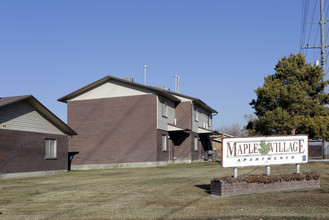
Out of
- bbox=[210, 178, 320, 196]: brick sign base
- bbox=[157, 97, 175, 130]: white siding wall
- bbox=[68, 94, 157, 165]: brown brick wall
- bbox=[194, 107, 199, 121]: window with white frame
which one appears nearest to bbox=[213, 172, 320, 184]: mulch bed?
bbox=[210, 178, 320, 196]: brick sign base

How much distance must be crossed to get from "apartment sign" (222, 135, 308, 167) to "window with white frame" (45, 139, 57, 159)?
17237 millimetres

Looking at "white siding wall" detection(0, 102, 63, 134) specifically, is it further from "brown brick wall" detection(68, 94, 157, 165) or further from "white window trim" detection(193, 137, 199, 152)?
"white window trim" detection(193, 137, 199, 152)

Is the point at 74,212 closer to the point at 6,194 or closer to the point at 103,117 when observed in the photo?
the point at 6,194

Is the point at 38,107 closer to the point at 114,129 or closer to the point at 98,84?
the point at 114,129

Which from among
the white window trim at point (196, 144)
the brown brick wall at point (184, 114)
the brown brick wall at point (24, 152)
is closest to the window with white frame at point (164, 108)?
the brown brick wall at point (184, 114)

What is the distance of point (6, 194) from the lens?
44.4 feet

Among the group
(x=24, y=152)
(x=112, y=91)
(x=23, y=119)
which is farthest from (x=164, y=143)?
(x=23, y=119)

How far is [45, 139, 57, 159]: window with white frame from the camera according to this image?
25.8 m

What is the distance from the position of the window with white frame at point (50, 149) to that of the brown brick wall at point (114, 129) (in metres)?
6.60

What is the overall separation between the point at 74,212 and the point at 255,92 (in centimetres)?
2418

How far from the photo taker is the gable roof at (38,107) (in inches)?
877

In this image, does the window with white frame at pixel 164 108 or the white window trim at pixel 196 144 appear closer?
the window with white frame at pixel 164 108

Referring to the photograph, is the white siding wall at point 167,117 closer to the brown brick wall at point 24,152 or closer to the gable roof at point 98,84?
the gable roof at point 98,84

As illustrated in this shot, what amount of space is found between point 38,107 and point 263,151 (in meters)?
16.9
